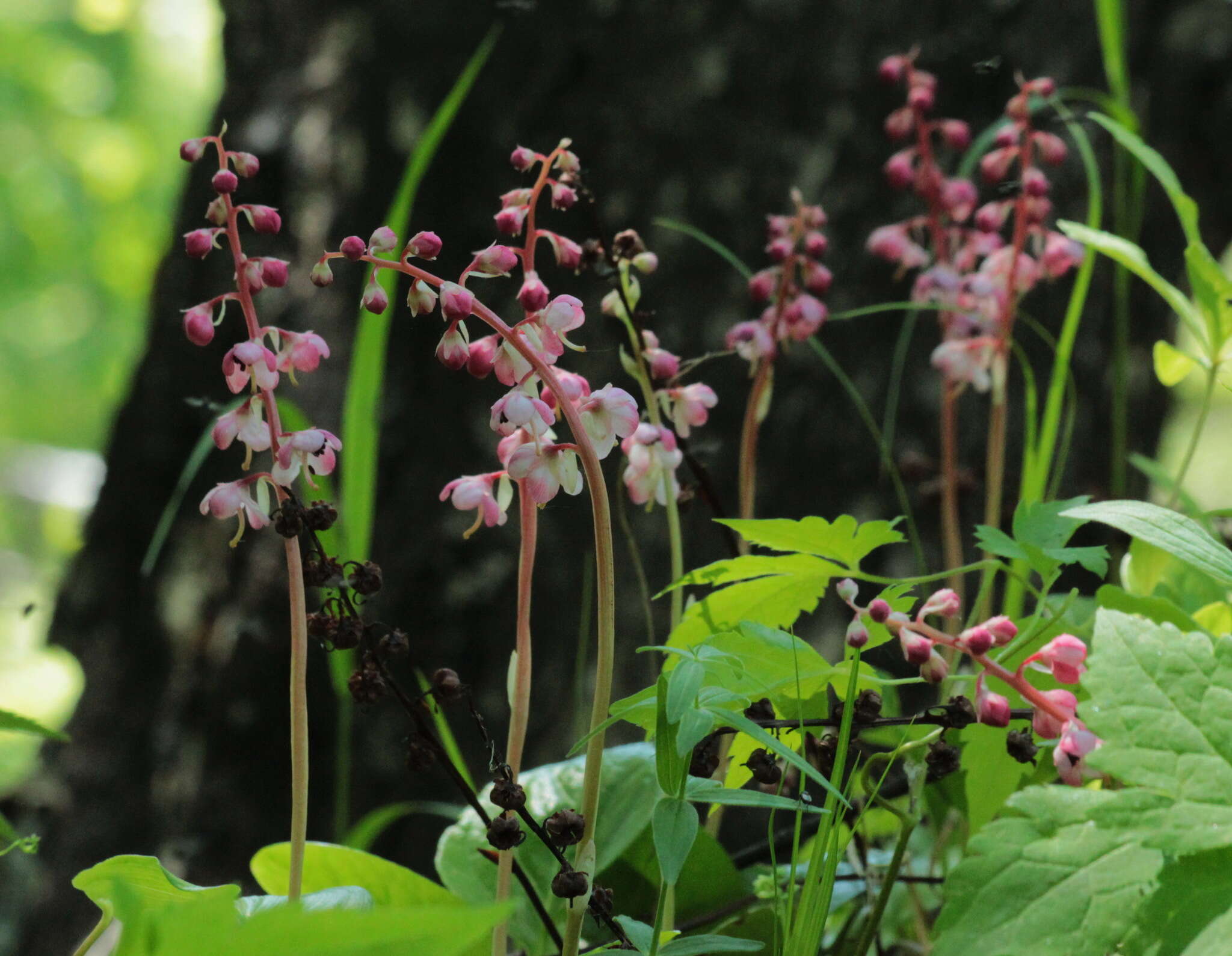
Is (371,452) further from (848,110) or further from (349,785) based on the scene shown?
(848,110)

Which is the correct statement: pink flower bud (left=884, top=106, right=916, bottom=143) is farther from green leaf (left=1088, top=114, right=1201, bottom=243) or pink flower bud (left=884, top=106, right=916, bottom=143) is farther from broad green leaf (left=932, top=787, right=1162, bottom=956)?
broad green leaf (left=932, top=787, right=1162, bottom=956)

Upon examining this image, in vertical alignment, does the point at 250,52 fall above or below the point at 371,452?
above

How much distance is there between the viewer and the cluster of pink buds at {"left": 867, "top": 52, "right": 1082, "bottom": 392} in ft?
2.98

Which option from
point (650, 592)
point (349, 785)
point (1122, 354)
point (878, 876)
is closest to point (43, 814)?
point (349, 785)

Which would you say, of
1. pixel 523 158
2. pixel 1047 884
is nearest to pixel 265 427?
pixel 523 158

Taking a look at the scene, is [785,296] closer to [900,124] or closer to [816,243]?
[816,243]

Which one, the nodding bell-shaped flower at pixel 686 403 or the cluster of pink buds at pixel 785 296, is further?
the cluster of pink buds at pixel 785 296

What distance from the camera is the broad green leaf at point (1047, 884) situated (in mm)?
432

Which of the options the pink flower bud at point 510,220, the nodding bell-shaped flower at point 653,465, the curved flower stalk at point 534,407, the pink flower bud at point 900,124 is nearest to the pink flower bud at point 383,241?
the curved flower stalk at point 534,407

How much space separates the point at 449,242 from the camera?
5.12 ft

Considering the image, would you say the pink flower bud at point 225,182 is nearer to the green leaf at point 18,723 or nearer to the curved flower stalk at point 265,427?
the curved flower stalk at point 265,427

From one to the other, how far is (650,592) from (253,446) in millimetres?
844

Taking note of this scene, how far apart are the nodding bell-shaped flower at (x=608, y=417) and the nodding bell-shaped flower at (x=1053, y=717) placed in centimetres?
27

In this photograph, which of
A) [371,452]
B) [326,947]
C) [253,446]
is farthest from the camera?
[371,452]
